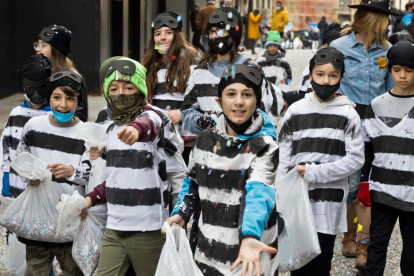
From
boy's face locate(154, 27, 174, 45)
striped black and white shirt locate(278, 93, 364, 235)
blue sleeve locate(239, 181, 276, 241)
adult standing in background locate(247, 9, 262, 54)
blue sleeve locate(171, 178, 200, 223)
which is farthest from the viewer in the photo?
adult standing in background locate(247, 9, 262, 54)

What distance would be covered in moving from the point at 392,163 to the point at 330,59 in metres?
0.81

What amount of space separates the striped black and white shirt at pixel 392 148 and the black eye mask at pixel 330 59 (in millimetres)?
430

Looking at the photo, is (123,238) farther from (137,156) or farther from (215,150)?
(215,150)

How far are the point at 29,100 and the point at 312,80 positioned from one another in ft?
6.22

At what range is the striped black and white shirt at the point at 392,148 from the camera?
5031mm

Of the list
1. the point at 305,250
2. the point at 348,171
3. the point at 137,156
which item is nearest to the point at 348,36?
the point at 348,171

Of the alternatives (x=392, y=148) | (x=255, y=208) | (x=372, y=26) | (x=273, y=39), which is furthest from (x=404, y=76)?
(x=273, y=39)

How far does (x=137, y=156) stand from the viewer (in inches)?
165

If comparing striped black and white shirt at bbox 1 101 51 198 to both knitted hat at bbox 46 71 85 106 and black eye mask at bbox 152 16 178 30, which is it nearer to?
knitted hat at bbox 46 71 85 106

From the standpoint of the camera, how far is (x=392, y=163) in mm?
5074

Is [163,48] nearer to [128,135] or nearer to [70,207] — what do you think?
[70,207]

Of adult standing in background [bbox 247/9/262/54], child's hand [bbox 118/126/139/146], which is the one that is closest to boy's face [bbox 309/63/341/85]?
child's hand [bbox 118/126/139/146]

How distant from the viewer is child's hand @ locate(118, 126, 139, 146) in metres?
3.75

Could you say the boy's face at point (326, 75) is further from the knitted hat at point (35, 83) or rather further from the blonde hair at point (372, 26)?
the knitted hat at point (35, 83)
